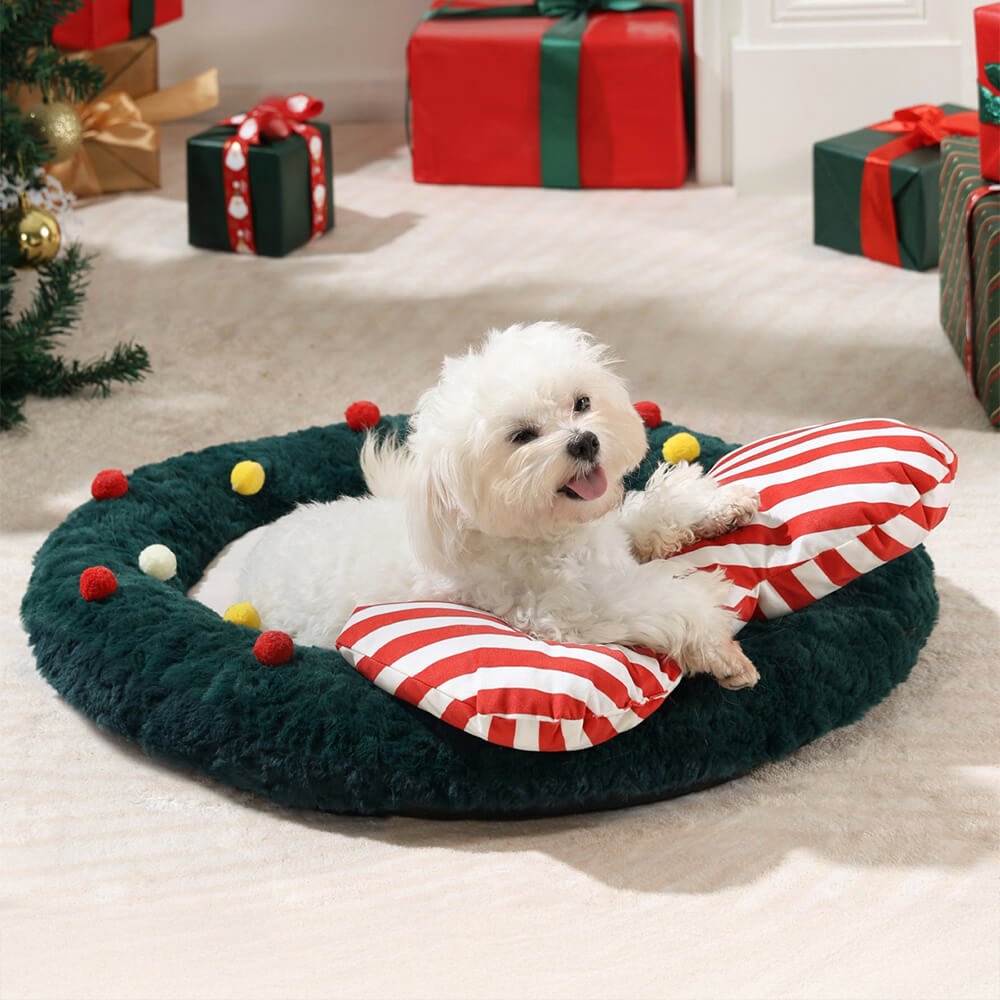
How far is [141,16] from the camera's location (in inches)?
152

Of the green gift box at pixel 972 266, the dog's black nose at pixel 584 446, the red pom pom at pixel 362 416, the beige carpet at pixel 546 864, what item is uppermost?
the green gift box at pixel 972 266

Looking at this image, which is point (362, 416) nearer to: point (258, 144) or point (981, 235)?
point (981, 235)

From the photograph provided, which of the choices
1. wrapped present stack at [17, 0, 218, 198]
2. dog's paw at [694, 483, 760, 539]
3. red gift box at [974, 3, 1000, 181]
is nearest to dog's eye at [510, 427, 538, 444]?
dog's paw at [694, 483, 760, 539]

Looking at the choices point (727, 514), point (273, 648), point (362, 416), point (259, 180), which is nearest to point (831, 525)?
point (727, 514)

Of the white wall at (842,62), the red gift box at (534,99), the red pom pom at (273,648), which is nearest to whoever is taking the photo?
the red pom pom at (273,648)

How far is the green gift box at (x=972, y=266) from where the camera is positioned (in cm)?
230

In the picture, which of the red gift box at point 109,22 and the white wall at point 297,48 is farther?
the white wall at point 297,48

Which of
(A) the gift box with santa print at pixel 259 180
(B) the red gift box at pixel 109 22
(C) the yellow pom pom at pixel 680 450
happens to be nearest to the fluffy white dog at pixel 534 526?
(C) the yellow pom pom at pixel 680 450

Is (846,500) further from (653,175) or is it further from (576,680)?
(653,175)

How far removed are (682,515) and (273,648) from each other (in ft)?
1.69

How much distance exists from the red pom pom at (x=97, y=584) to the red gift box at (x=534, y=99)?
2.62 metres

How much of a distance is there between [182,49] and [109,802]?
152 inches

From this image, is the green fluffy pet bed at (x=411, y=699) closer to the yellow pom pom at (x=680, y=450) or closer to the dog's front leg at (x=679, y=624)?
the dog's front leg at (x=679, y=624)

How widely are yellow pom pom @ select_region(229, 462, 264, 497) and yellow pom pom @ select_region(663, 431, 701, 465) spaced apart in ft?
2.06
